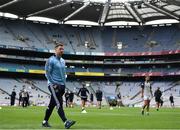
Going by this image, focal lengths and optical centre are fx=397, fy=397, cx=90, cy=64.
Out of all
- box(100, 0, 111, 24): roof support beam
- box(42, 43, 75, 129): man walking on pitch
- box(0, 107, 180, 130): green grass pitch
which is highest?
box(100, 0, 111, 24): roof support beam

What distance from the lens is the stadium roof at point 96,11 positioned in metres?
62.4

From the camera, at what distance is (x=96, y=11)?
6781 cm

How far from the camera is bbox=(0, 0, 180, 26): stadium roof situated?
2458 inches

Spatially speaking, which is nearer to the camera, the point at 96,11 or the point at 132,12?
the point at 132,12

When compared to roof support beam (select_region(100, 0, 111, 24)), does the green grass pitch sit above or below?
below

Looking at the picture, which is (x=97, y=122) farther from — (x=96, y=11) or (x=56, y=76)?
(x=96, y=11)

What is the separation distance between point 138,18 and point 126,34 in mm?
7213

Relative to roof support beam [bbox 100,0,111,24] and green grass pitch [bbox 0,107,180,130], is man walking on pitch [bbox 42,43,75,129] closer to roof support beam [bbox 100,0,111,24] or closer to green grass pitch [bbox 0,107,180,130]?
green grass pitch [bbox 0,107,180,130]

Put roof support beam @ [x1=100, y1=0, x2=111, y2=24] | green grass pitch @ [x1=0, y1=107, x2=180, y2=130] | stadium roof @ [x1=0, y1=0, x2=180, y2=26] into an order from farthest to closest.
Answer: roof support beam @ [x1=100, y1=0, x2=111, y2=24]
stadium roof @ [x1=0, y1=0, x2=180, y2=26]
green grass pitch @ [x1=0, y1=107, x2=180, y2=130]

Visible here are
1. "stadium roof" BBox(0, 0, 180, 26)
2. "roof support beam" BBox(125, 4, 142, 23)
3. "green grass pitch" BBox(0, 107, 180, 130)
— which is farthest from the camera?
"roof support beam" BBox(125, 4, 142, 23)

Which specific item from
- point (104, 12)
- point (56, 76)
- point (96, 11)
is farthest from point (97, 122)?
point (104, 12)

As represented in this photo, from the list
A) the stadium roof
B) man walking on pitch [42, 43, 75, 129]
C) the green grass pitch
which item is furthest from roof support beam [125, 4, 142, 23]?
man walking on pitch [42, 43, 75, 129]

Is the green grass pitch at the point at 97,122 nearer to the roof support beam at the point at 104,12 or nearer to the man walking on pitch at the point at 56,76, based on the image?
the man walking on pitch at the point at 56,76

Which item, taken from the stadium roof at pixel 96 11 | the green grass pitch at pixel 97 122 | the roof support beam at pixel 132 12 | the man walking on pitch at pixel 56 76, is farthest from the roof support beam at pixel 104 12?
the man walking on pitch at pixel 56 76
